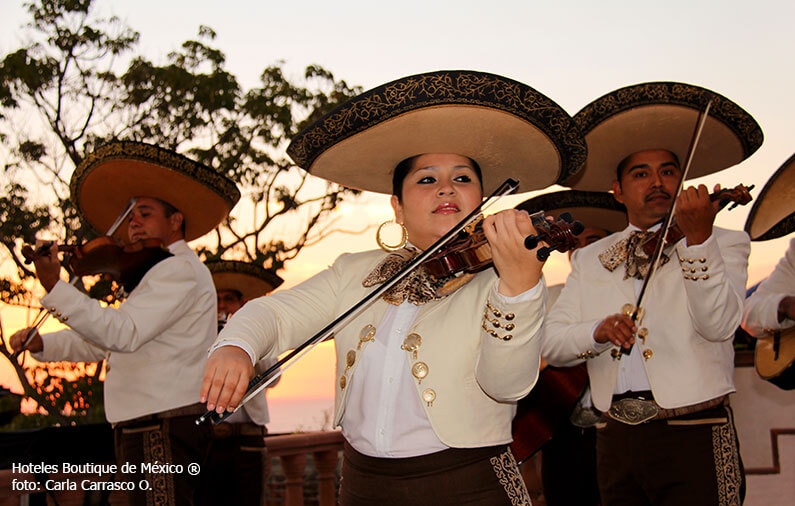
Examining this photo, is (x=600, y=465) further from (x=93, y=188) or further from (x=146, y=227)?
(x=93, y=188)

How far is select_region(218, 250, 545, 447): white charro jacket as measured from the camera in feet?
7.83

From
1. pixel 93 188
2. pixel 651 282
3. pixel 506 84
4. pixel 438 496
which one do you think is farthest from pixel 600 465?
pixel 93 188

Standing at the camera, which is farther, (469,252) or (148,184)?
(148,184)

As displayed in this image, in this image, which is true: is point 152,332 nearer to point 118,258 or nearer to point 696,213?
point 118,258

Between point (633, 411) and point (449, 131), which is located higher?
point (449, 131)

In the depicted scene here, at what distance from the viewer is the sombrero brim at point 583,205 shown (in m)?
6.26

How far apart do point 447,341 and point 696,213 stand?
129 cm

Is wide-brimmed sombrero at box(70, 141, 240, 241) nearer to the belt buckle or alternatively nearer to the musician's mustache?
the musician's mustache

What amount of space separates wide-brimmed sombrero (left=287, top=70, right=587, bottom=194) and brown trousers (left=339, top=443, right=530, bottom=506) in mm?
1221

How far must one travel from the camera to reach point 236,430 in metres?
5.92

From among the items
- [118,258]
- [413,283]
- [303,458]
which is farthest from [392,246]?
[303,458]

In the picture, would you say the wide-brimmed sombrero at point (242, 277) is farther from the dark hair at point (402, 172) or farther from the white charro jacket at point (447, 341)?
the white charro jacket at point (447, 341)

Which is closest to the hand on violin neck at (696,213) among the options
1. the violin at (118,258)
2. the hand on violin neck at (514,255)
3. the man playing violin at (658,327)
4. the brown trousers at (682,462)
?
the man playing violin at (658,327)

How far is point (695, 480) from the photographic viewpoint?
136 inches
